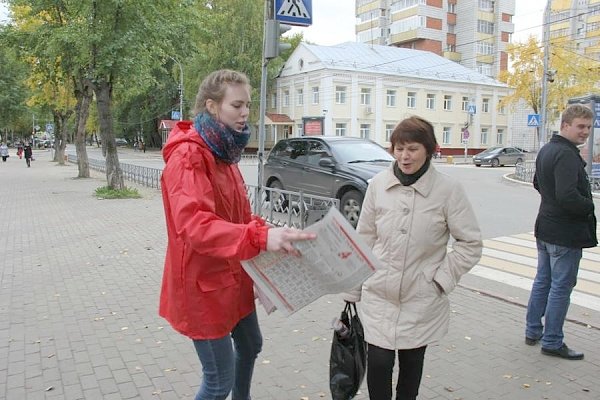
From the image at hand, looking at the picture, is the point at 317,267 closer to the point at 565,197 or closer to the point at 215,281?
the point at 215,281

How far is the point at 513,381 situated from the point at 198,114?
109 inches

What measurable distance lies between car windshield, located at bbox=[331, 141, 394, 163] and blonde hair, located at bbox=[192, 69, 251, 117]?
26.7 feet

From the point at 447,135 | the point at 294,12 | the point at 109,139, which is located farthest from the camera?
the point at 447,135

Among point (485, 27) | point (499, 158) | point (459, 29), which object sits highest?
point (485, 27)

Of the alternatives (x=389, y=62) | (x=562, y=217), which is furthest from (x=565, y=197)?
(x=389, y=62)

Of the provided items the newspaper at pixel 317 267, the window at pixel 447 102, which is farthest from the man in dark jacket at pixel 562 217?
the window at pixel 447 102

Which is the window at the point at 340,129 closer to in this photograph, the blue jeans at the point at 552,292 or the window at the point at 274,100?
A: the window at the point at 274,100

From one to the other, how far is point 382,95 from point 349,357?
4497 cm

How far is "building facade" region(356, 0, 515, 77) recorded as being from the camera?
66.4m

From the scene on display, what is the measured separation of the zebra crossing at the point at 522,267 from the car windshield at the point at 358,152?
286 centimetres

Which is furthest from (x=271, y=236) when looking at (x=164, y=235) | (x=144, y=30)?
(x=144, y=30)

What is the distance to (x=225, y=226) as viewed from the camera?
1930mm

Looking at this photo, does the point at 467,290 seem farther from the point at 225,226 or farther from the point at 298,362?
the point at 225,226

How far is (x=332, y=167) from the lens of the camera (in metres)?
10.3
